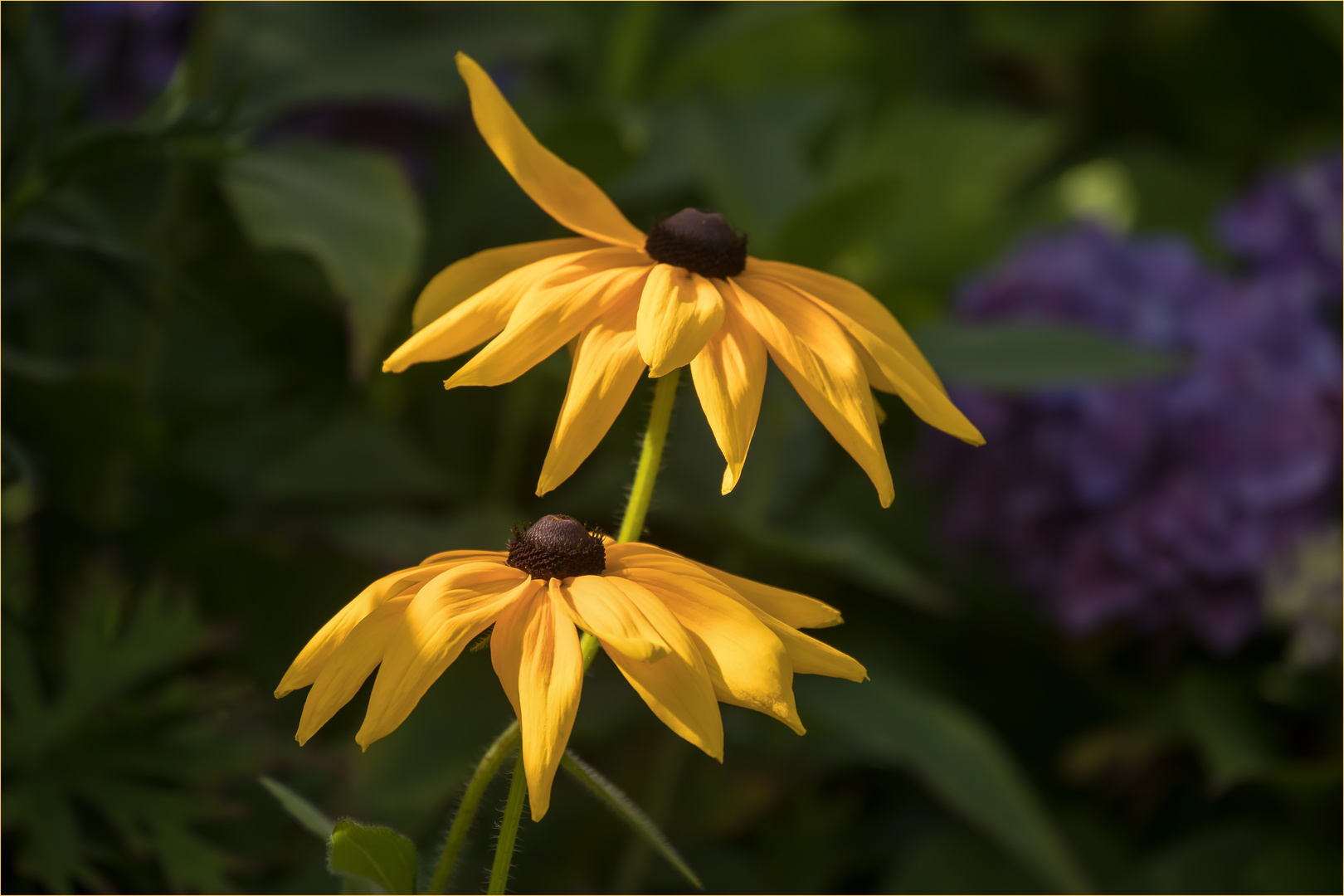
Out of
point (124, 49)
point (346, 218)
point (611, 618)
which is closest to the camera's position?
point (611, 618)

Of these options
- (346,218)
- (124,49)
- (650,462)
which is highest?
(124,49)

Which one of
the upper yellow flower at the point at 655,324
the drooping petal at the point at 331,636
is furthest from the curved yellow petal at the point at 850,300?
the drooping petal at the point at 331,636

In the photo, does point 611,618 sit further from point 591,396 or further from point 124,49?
point 124,49

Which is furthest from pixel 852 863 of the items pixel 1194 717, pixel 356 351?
pixel 356 351

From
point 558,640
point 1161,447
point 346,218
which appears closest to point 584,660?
point 558,640

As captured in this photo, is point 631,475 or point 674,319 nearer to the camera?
point 674,319

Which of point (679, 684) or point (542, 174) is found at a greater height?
point (542, 174)

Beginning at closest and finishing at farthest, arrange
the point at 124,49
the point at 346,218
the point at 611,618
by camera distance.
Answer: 1. the point at 611,618
2. the point at 346,218
3. the point at 124,49
